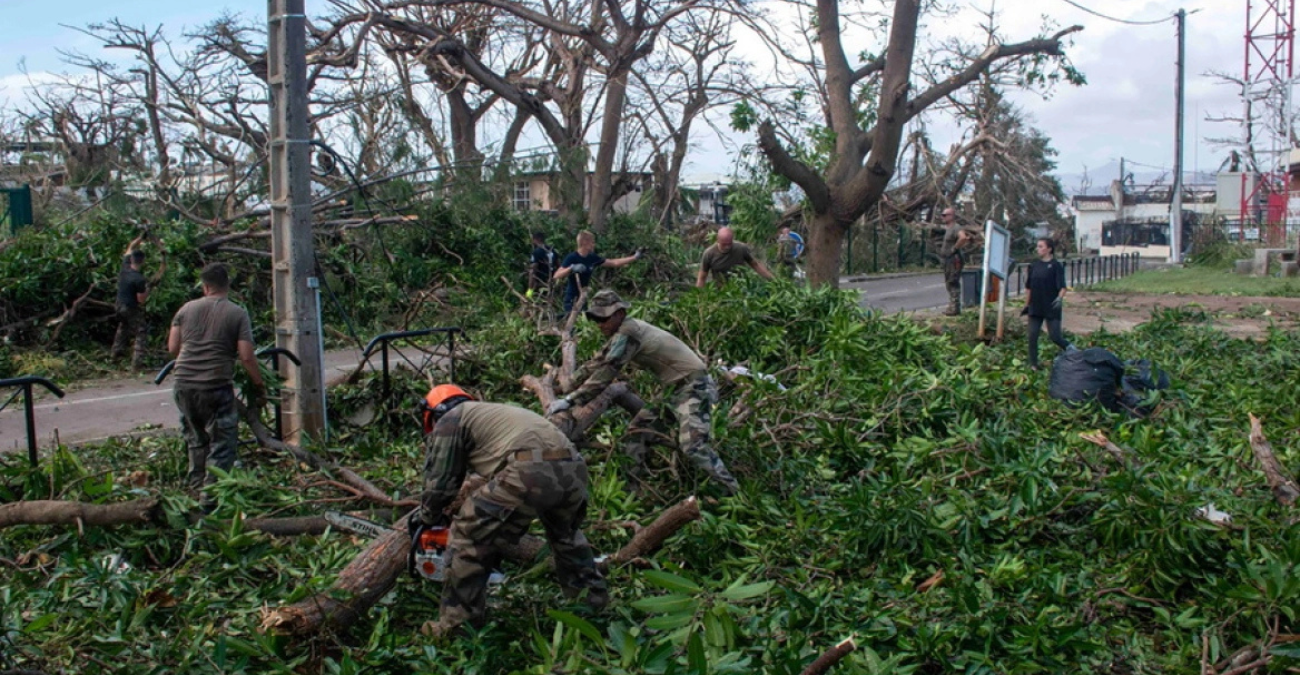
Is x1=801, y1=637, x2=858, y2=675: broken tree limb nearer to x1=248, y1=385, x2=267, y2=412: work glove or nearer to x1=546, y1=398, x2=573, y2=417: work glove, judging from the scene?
x1=546, y1=398, x2=573, y2=417: work glove

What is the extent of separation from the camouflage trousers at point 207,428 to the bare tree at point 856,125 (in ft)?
27.5

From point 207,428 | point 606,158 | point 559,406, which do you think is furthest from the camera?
point 606,158

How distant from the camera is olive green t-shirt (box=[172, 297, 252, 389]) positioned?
21.5 feet

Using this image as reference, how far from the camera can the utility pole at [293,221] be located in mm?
7273

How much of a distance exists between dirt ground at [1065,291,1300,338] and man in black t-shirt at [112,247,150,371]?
12.1 m

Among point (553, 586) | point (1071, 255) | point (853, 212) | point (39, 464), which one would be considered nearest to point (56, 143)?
point (853, 212)

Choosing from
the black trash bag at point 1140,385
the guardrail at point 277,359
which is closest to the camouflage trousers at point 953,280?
the black trash bag at point 1140,385

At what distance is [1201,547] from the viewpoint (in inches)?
209

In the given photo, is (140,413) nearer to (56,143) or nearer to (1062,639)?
(1062,639)

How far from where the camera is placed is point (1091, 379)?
884 cm

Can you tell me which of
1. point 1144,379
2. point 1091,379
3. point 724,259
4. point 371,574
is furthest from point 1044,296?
point 371,574

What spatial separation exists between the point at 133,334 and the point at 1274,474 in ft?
38.3

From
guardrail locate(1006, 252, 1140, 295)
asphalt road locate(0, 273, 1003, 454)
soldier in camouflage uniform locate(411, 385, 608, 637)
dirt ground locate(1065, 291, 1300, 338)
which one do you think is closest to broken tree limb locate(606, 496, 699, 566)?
soldier in camouflage uniform locate(411, 385, 608, 637)

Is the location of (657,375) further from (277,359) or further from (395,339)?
(277,359)
